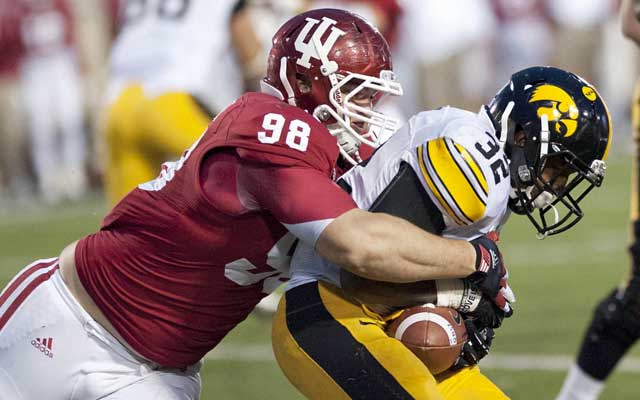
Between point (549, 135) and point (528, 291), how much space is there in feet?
13.7

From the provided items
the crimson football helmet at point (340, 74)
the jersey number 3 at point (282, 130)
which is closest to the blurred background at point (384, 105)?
the crimson football helmet at point (340, 74)

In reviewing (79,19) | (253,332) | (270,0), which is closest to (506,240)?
(253,332)

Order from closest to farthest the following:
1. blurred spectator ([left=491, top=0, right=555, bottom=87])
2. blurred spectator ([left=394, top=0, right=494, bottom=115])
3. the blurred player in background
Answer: the blurred player in background
blurred spectator ([left=491, top=0, right=555, bottom=87])
blurred spectator ([left=394, top=0, right=494, bottom=115])

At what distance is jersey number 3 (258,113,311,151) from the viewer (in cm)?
301

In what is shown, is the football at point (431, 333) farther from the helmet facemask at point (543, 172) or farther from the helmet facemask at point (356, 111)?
the helmet facemask at point (356, 111)

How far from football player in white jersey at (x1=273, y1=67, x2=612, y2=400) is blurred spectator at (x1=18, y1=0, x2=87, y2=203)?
370 inches

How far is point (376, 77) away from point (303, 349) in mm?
777

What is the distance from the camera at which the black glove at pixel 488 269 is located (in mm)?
3021

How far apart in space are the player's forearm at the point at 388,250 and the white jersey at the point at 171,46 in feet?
8.75

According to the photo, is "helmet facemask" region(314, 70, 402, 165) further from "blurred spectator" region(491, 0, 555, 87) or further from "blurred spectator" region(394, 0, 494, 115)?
"blurred spectator" region(491, 0, 555, 87)

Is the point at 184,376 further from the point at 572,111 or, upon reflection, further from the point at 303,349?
the point at 572,111

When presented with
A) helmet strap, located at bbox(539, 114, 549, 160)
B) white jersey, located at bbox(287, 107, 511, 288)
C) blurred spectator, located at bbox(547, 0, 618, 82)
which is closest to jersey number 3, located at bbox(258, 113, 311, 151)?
white jersey, located at bbox(287, 107, 511, 288)

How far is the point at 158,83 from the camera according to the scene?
5566 mm

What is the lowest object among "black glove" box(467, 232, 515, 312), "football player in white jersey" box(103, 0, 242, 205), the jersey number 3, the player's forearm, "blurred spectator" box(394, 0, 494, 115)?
"blurred spectator" box(394, 0, 494, 115)
